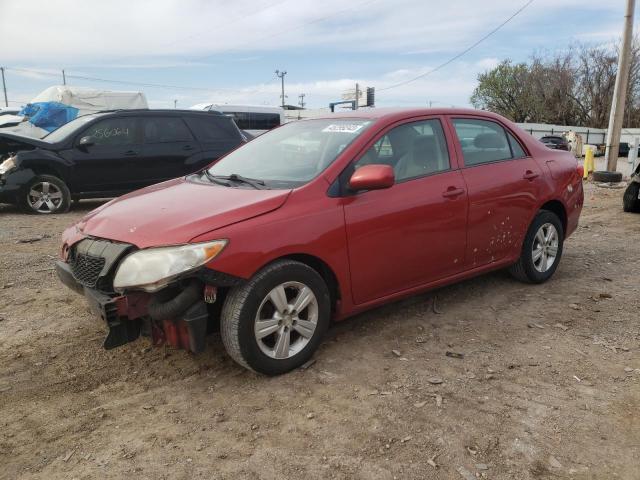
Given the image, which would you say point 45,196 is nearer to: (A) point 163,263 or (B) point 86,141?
(B) point 86,141

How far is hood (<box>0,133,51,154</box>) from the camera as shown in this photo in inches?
341

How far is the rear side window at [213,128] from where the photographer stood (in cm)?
→ 959

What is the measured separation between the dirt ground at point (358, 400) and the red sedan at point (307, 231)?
328 mm

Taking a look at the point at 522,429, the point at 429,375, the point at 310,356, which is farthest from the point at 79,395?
the point at 522,429

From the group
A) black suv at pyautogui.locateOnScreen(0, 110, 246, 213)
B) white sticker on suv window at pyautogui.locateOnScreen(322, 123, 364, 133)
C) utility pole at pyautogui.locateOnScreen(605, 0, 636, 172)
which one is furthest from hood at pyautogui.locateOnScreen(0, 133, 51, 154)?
utility pole at pyautogui.locateOnScreen(605, 0, 636, 172)

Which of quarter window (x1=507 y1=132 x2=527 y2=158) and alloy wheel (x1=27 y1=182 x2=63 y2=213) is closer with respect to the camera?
quarter window (x1=507 y1=132 x2=527 y2=158)

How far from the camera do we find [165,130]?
30.9 ft

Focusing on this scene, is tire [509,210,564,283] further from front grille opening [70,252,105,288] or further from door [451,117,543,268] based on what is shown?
front grille opening [70,252,105,288]

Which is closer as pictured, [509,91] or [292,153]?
[292,153]

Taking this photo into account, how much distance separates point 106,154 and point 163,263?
22.5 feet

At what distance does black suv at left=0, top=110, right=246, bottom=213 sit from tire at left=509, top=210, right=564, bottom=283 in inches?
247

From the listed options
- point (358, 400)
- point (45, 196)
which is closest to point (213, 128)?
point (45, 196)

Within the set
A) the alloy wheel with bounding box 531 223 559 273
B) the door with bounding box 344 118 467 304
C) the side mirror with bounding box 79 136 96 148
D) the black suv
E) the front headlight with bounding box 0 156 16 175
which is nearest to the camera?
the door with bounding box 344 118 467 304

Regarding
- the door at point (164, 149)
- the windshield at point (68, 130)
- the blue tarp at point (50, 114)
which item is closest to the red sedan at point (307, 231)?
the door at point (164, 149)
